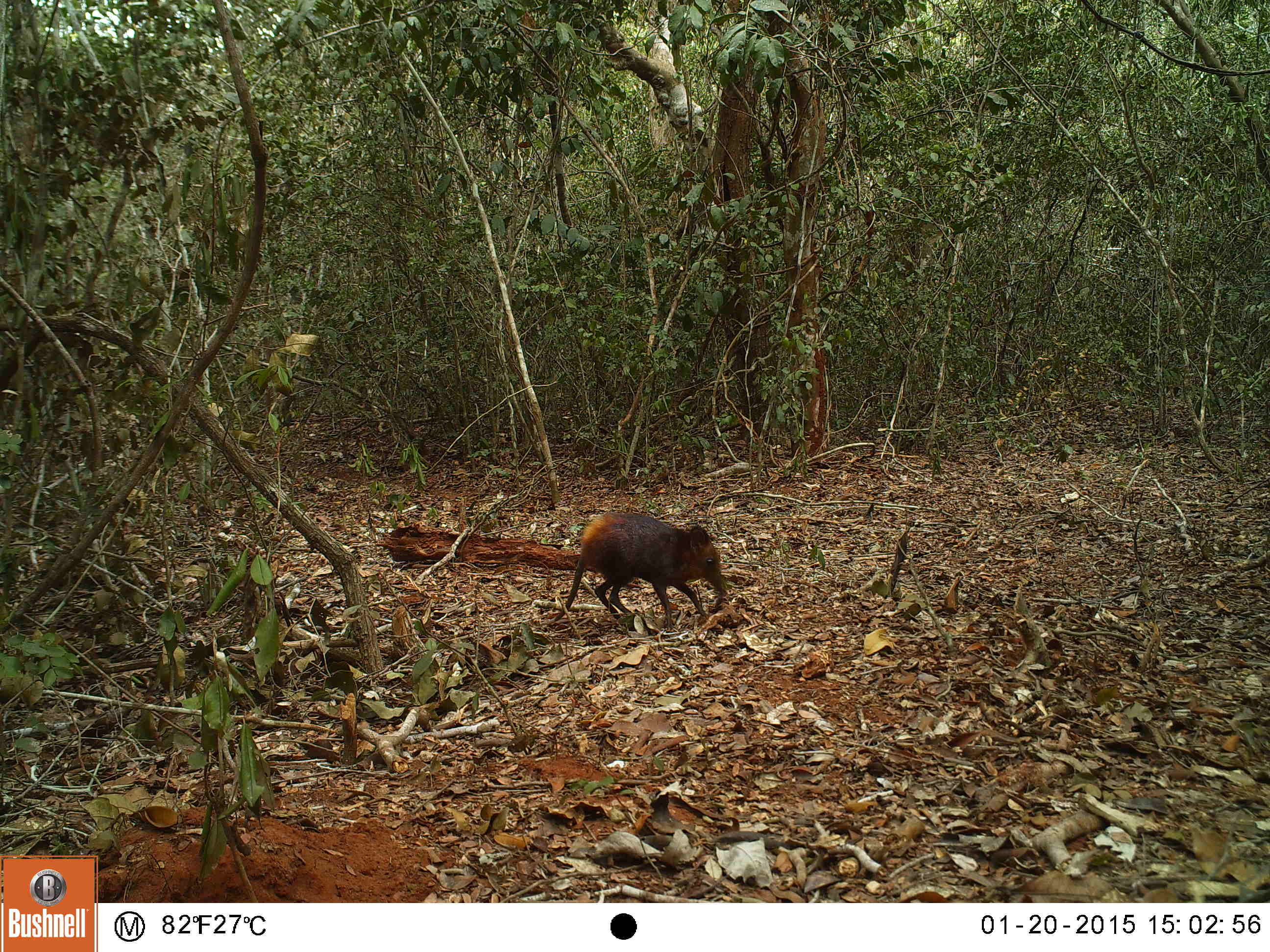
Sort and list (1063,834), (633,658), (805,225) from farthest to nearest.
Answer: (805,225), (633,658), (1063,834)

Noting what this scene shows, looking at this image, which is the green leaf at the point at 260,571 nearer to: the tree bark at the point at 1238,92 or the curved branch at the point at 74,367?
the curved branch at the point at 74,367

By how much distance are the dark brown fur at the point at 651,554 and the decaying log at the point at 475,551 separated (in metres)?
1.17

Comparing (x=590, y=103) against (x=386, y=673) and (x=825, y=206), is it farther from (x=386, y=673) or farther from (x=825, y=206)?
(x=386, y=673)

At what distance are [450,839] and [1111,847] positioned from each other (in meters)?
1.84

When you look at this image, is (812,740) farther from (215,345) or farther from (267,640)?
(215,345)

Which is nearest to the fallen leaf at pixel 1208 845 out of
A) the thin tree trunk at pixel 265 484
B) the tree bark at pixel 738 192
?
the thin tree trunk at pixel 265 484

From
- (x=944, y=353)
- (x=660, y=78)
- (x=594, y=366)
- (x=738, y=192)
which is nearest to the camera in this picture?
(x=944, y=353)

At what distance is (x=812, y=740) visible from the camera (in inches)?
134

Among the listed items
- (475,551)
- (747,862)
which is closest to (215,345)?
(747,862)

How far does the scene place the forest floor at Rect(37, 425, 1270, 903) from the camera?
2.47 meters

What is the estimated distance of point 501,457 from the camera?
9344 millimetres

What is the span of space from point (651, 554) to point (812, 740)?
5.57ft
